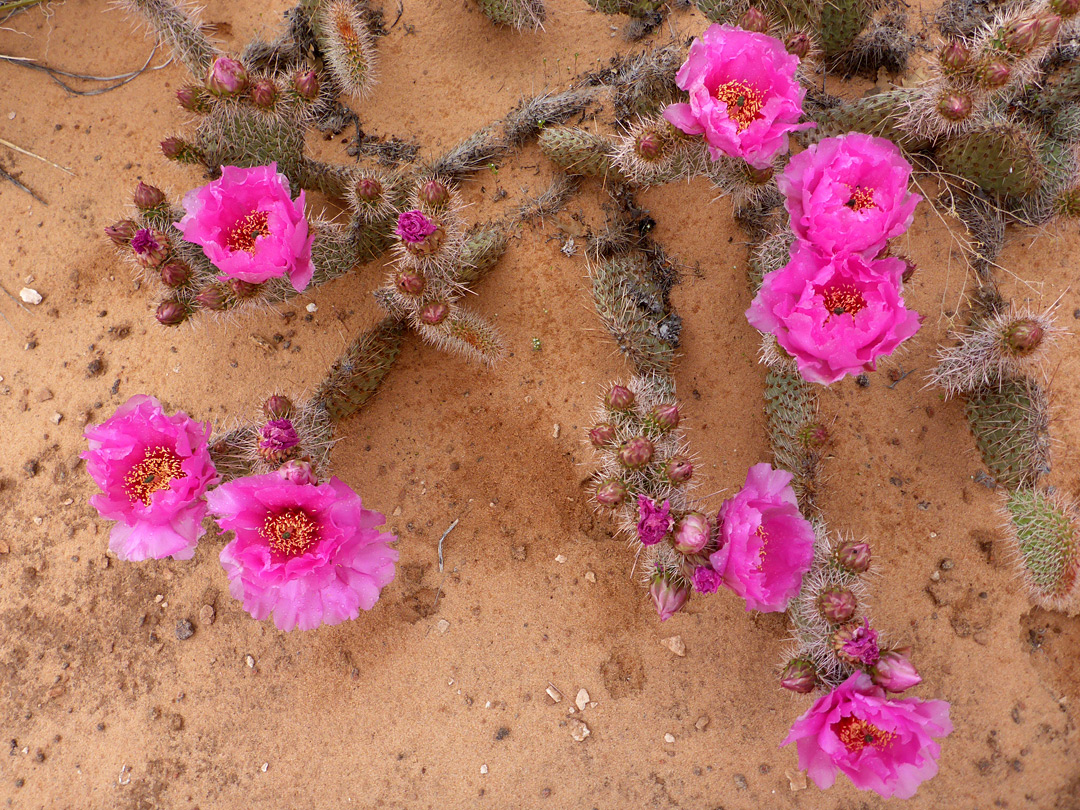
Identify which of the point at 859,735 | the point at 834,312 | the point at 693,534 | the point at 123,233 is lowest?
the point at 859,735

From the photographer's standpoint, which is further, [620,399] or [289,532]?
[620,399]

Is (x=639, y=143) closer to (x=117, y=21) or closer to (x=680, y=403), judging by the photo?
(x=680, y=403)

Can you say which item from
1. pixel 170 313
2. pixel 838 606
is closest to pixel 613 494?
pixel 838 606

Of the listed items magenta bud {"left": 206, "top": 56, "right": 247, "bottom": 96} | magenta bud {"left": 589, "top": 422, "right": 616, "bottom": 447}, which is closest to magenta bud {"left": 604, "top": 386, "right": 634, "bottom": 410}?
magenta bud {"left": 589, "top": 422, "right": 616, "bottom": 447}

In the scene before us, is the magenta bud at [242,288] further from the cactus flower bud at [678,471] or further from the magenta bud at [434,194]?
the cactus flower bud at [678,471]

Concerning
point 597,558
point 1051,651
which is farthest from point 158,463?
point 1051,651

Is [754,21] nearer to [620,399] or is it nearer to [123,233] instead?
[620,399]

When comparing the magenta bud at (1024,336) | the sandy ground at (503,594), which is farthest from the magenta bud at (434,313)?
the magenta bud at (1024,336)
